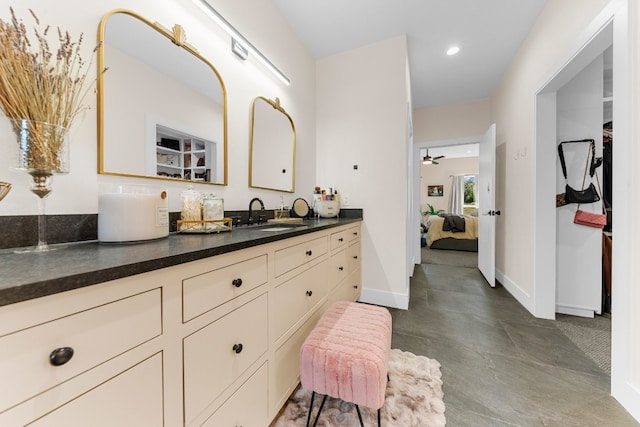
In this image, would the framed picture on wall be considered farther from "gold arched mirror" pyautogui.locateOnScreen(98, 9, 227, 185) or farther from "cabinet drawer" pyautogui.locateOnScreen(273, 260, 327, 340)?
"gold arched mirror" pyautogui.locateOnScreen(98, 9, 227, 185)

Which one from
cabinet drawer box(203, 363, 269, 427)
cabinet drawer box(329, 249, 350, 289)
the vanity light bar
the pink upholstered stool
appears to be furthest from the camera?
cabinet drawer box(329, 249, 350, 289)

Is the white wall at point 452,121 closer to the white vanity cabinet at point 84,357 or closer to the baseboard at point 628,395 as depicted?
the baseboard at point 628,395

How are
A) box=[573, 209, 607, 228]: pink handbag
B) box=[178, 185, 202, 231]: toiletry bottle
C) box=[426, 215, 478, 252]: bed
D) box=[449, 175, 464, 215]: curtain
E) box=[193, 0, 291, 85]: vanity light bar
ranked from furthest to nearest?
box=[449, 175, 464, 215]: curtain, box=[426, 215, 478, 252]: bed, box=[573, 209, 607, 228]: pink handbag, box=[193, 0, 291, 85]: vanity light bar, box=[178, 185, 202, 231]: toiletry bottle

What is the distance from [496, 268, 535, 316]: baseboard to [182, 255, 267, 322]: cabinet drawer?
271 centimetres

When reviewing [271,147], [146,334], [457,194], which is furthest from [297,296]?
[457,194]

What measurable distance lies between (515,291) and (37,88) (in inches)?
151

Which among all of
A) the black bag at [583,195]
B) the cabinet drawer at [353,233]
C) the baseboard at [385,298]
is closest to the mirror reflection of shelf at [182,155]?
the cabinet drawer at [353,233]

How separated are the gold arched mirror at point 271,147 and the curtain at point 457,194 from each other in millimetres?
7822

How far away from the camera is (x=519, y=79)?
2676 mm

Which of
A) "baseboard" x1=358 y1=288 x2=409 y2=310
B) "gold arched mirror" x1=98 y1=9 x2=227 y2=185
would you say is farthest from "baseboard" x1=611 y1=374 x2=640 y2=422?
"gold arched mirror" x1=98 y1=9 x2=227 y2=185

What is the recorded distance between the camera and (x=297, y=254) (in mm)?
1276

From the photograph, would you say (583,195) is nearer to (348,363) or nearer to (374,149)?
(374,149)

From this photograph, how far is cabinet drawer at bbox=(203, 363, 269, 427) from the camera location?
→ 2.64 ft

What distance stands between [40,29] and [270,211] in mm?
1455
